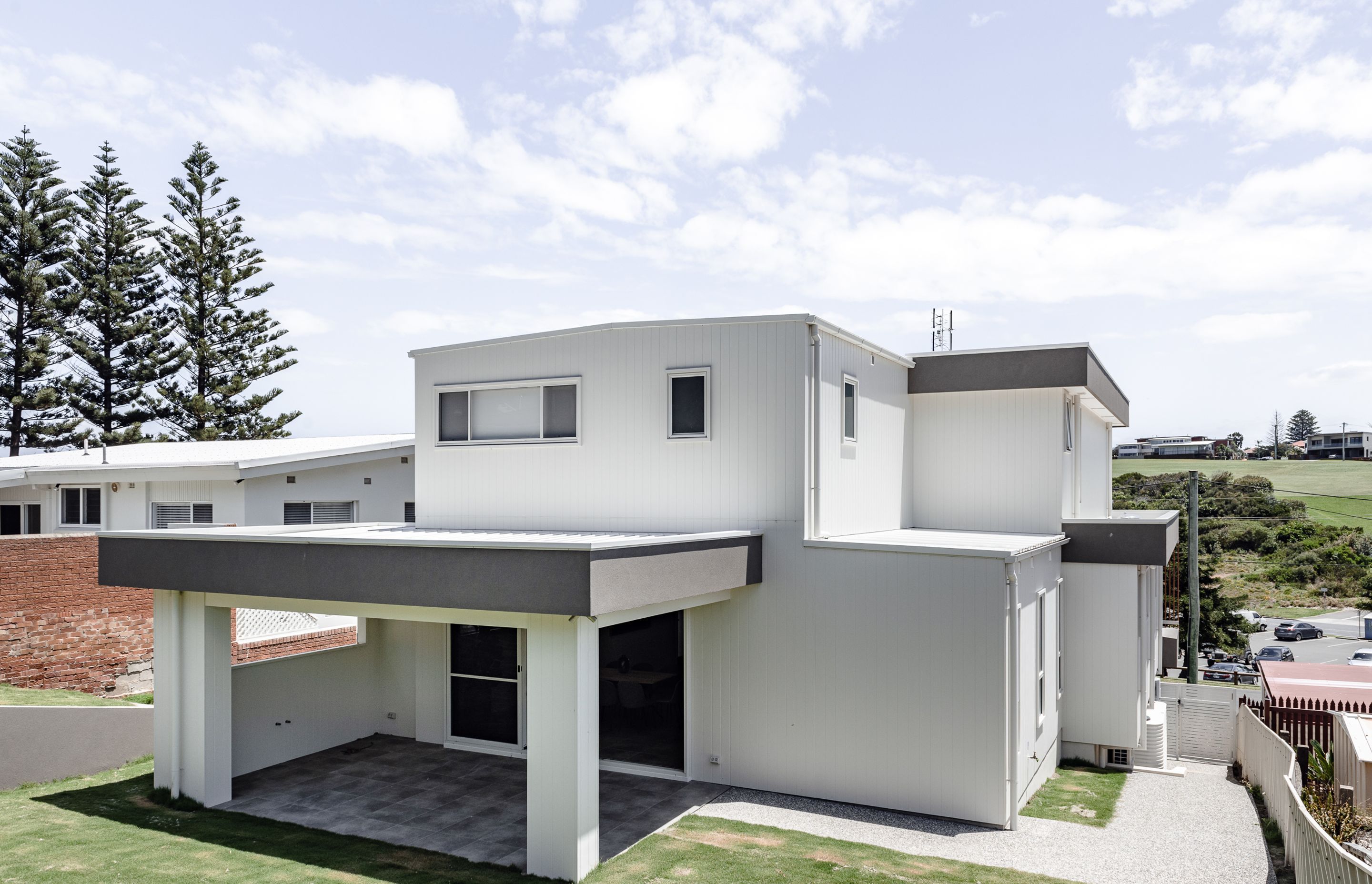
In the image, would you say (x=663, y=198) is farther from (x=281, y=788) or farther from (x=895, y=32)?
(x=281, y=788)

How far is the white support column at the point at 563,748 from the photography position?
6.70 meters

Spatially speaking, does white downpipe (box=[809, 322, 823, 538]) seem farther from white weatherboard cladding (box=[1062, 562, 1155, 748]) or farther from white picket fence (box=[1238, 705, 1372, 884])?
white picket fence (box=[1238, 705, 1372, 884])

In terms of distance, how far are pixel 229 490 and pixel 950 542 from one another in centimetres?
1154

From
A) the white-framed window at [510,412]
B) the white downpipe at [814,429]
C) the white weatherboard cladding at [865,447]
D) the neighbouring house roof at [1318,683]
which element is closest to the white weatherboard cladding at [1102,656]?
the neighbouring house roof at [1318,683]

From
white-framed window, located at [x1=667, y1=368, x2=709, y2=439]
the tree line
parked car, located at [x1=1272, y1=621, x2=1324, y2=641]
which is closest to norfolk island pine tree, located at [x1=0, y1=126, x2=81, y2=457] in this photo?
the tree line

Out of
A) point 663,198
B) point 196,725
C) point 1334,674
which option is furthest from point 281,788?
point 1334,674

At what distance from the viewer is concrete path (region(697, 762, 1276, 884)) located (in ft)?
23.4

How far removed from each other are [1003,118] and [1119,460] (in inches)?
2950

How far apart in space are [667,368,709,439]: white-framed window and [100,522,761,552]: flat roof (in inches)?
44.7

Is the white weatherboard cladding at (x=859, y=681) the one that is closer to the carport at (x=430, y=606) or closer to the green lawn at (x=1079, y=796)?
the carport at (x=430, y=606)

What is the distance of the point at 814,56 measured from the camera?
474 inches

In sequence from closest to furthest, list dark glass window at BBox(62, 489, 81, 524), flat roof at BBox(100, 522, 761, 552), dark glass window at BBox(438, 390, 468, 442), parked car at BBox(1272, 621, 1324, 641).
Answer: flat roof at BBox(100, 522, 761, 552) → dark glass window at BBox(438, 390, 468, 442) → dark glass window at BBox(62, 489, 81, 524) → parked car at BBox(1272, 621, 1324, 641)

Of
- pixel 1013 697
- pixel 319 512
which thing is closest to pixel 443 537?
pixel 1013 697

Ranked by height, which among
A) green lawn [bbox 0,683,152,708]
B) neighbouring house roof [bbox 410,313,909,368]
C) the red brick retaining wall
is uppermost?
neighbouring house roof [bbox 410,313,909,368]
